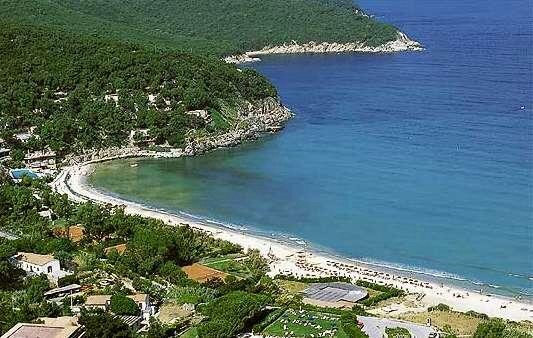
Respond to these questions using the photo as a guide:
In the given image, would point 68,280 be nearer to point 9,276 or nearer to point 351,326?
point 9,276

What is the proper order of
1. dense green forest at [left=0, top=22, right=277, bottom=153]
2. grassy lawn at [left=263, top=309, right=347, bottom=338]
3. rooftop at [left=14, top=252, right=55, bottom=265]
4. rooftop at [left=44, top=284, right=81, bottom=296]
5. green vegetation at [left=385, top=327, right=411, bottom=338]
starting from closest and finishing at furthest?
green vegetation at [left=385, top=327, right=411, bottom=338] < grassy lawn at [left=263, top=309, right=347, bottom=338] < rooftop at [left=44, top=284, right=81, bottom=296] < rooftop at [left=14, top=252, right=55, bottom=265] < dense green forest at [left=0, top=22, right=277, bottom=153]

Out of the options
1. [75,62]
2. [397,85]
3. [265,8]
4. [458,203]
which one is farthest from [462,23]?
[458,203]

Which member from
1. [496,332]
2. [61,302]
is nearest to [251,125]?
[61,302]

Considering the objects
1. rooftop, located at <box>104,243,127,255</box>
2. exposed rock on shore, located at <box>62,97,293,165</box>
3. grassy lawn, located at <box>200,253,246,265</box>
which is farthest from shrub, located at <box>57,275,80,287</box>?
exposed rock on shore, located at <box>62,97,293,165</box>

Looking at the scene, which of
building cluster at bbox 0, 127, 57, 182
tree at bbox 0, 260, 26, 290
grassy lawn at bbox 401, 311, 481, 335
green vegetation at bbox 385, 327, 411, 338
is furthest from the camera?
building cluster at bbox 0, 127, 57, 182

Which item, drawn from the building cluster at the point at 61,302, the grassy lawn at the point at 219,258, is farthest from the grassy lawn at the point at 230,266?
the building cluster at the point at 61,302

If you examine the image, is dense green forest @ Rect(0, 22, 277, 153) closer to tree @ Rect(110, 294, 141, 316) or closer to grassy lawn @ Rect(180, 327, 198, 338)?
tree @ Rect(110, 294, 141, 316)

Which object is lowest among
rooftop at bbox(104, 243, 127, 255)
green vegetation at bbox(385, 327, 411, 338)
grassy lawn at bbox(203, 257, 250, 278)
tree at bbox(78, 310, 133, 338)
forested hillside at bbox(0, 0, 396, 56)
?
grassy lawn at bbox(203, 257, 250, 278)

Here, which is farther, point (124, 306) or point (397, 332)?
point (397, 332)
